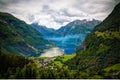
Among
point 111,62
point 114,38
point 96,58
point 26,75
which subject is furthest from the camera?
point 114,38

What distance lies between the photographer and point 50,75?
166 ft

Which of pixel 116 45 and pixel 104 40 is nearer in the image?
pixel 116 45

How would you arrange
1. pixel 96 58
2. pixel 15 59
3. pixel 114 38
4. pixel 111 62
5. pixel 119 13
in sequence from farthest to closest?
1. pixel 119 13
2. pixel 114 38
3. pixel 96 58
4. pixel 111 62
5. pixel 15 59

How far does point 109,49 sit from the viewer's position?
102750mm

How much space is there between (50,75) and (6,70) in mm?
14822

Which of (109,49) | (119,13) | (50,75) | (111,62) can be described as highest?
(119,13)

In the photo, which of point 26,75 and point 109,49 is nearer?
point 26,75

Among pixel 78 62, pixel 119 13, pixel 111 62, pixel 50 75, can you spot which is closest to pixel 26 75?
pixel 50 75

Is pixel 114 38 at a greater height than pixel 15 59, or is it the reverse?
pixel 114 38

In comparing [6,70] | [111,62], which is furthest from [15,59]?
[111,62]

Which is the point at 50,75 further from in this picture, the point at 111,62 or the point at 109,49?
the point at 109,49

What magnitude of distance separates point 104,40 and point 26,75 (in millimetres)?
73460

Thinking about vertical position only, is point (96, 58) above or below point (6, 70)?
above

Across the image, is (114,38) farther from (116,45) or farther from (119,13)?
(119,13)
